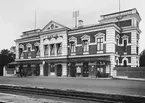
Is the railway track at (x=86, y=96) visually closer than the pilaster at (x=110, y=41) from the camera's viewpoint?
Yes

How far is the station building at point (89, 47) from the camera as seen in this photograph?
30172 mm

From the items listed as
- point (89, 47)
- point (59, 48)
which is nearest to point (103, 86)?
point (89, 47)

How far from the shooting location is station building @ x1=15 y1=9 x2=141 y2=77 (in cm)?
3017

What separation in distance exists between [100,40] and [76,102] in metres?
23.4

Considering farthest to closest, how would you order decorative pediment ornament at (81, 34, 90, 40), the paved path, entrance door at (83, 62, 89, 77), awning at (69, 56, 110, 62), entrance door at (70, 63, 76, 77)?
entrance door at (70, 63, 76, 77) < decorative pediment ornament at (81, 34, 90, 40) < entrance door at (83, 62, 89, 77) < awning at (69, 56, 110, 62) < the paved path

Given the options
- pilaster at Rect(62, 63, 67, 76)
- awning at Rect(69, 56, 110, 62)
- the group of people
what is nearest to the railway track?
awning at Rect(69, 56, 110, 62)

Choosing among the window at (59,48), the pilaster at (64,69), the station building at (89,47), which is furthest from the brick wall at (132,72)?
the window at (59,48)

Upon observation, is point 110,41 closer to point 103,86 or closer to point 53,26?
point 53,26

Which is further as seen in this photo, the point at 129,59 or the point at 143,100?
the point at 129,59

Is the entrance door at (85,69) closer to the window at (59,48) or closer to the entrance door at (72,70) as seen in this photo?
A: the entrance door at (72,70)

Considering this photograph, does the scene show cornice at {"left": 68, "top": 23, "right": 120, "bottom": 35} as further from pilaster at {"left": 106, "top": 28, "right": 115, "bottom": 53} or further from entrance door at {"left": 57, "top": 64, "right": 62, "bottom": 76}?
entrance door at {"left": 57, "top": 64, "right": 62, "bottom": 76}

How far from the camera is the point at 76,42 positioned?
34.6 meters

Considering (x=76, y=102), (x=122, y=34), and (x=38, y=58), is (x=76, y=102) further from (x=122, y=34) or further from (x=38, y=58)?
(x=38, y=58)

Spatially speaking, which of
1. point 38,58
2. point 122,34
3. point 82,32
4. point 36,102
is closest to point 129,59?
point 122,34
